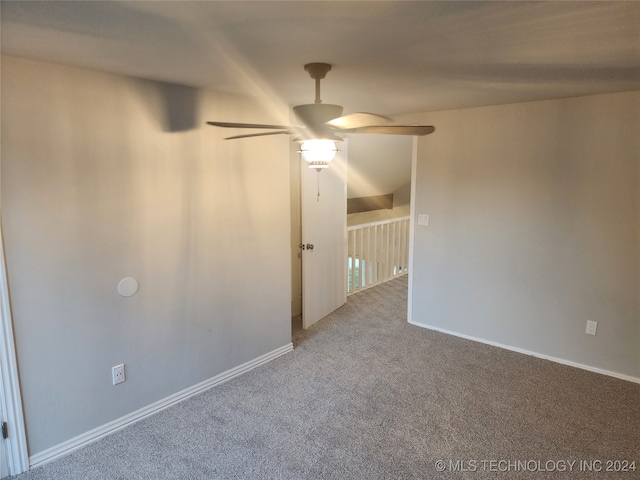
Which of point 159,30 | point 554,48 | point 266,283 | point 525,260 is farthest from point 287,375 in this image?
point 554,48

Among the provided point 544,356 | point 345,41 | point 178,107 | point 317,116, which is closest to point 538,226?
point 544,356

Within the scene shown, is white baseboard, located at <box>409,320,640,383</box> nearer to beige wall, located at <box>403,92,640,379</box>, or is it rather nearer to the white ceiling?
beige wall, located at <box>403,92,640,379</box>

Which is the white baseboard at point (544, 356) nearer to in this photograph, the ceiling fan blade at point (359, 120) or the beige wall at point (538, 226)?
the beige wall at point (538, 226)

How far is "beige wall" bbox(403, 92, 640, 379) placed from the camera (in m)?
2.89

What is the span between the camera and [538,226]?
10.6ft

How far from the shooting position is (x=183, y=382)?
2.77m

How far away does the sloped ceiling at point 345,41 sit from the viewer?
1318mm

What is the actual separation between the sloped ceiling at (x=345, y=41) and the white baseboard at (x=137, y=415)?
6.79 ft

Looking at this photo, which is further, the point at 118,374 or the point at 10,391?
the point at 118,374

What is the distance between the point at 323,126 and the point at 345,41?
362 mm

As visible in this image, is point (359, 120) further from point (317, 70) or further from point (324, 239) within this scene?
point (324, 239)

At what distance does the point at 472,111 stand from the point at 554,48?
176 cm

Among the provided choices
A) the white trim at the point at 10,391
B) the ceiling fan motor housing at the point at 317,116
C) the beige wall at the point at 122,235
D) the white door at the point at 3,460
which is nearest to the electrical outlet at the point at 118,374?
the beige wall at the point at 122,235

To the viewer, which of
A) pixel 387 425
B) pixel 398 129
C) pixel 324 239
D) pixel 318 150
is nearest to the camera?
pixel 398 129
